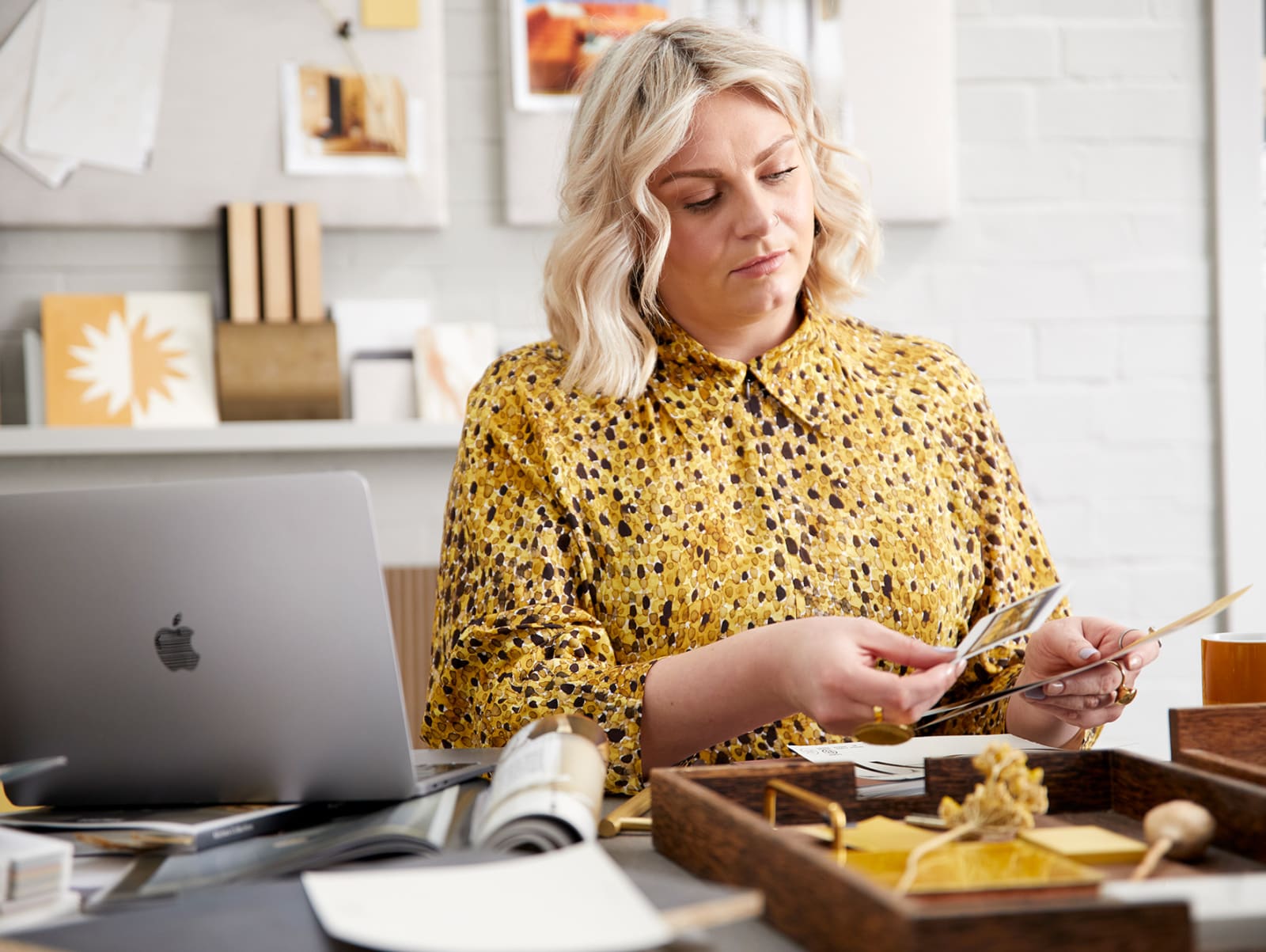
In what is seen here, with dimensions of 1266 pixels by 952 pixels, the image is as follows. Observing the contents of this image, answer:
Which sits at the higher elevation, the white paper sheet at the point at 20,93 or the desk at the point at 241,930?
the white paper sheet at the point at 20,93

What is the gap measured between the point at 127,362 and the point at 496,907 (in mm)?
1883

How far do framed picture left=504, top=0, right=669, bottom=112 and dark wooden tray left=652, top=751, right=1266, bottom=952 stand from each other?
1774mm

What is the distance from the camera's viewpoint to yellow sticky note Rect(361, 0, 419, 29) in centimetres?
225

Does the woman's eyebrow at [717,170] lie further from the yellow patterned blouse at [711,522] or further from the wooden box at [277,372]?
the wooden box at [277,372]

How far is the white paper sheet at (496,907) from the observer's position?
0.56m

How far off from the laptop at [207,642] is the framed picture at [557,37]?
1.65m

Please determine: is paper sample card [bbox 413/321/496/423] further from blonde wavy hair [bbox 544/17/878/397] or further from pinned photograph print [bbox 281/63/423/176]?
blonde wavy hair [bbox 544/17/878/397]

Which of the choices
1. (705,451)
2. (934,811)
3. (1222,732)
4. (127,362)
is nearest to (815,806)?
(934,811)

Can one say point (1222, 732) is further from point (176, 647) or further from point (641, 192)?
point (641, 192)

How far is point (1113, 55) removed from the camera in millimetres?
2453

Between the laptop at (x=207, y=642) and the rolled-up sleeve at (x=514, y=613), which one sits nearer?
the laptop at (x=207, y=642)

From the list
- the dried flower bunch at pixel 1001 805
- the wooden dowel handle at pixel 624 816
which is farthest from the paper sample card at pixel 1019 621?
the wooden dowel handle at pixel 624 816

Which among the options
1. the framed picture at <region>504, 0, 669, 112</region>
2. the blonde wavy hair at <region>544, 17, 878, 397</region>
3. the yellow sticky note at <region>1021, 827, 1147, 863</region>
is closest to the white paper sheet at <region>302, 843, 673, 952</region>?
the yellow sticky note at <region>1021, 827, 1147, 863</region>

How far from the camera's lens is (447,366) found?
7.51 feet
